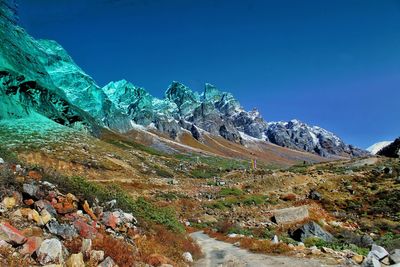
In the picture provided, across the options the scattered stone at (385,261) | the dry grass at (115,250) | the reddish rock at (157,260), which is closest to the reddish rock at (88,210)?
the dry grass at (115,250)

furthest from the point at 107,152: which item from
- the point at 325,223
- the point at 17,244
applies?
the point at 17,244

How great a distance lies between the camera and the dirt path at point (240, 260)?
15.3m

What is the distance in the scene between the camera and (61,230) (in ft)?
37.7

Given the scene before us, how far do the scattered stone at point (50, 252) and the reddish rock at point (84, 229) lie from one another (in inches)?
83.5

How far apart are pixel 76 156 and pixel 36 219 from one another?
47.9m

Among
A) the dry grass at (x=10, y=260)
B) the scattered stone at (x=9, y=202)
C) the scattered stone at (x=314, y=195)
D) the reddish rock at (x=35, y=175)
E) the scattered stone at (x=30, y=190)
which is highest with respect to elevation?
the scattered stone at (x=314, y=195)

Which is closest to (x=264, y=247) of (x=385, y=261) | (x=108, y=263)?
(x=385, y=261)

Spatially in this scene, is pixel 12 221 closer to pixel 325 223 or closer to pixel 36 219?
pixel 36 219

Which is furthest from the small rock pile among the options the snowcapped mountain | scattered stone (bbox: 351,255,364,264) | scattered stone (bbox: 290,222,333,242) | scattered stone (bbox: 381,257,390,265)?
the snowcapped mountain

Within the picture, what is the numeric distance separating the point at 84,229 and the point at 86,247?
1442 mm

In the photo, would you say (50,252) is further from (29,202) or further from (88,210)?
(88,210)

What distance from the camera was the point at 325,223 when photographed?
36.4m

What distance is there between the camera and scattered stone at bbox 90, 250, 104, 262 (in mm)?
10780

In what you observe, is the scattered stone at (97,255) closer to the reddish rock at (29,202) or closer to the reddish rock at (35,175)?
the reddish rock at (29,202)
